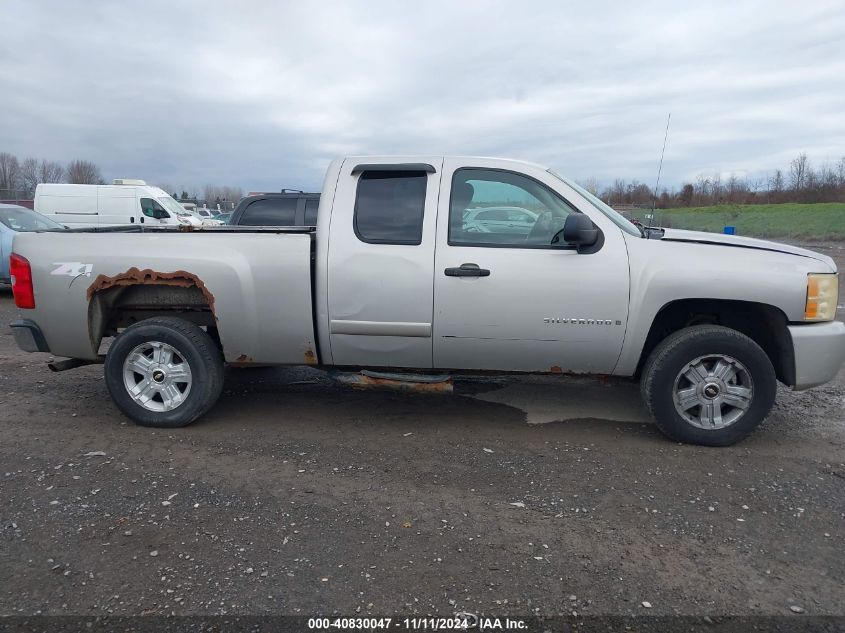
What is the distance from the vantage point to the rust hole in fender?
454cm

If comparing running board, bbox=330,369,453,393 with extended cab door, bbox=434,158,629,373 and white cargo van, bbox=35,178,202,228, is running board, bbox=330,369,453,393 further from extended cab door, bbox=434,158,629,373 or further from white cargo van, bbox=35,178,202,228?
white cargo van, bbox=35,178,202,228

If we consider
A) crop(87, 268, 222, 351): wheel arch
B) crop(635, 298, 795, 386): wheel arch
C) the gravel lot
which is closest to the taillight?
crop(87, 268, 222, 351): wheel arch

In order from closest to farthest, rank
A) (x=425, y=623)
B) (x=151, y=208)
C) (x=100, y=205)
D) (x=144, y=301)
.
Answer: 1. (x=425, y=623)
2. (x=144, y=301)
3. (x=100, y=205)
4. (x=151, y=208)

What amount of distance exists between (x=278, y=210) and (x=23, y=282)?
4.96 meters

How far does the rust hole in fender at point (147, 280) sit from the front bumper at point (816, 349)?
401 centimetres

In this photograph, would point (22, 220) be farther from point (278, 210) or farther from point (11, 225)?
point (278, 210)

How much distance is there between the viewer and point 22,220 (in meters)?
11.5

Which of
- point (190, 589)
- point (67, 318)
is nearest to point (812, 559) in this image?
point (190, 589)

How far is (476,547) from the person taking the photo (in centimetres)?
313

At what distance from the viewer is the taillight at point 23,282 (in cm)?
464

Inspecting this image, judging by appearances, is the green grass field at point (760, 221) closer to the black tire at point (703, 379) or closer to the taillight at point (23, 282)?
the black tire at point (703, 379)

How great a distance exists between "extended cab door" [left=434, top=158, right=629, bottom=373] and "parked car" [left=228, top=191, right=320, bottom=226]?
5117 mm

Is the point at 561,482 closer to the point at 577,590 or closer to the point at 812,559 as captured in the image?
the point at 577,590

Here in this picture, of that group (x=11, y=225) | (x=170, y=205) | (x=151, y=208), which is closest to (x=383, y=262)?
(x=11, y=225)
